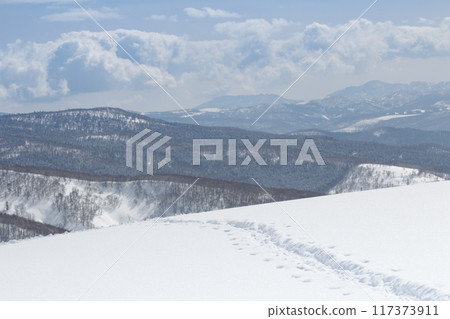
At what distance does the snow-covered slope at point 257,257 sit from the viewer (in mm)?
16094

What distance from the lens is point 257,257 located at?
20.6 m

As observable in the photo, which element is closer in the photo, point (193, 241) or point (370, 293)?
point (370, 293)

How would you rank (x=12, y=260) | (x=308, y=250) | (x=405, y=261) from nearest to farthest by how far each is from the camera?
(x=405, y=261) < (x=308, y=250) < (x=12, y=260)

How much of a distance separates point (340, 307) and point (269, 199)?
576 ft

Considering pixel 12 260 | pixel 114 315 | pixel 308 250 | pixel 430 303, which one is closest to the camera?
pixel 430 303

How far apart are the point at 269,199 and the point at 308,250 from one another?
169m

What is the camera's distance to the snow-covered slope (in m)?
16.1

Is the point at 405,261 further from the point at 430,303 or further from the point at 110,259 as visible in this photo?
the point at 110,259

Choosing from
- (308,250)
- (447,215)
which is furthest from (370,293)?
(447,215)

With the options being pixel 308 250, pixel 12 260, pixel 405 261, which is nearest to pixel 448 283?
pixel 405 261

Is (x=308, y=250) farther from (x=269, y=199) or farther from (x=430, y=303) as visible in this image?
(x=269, y=199)

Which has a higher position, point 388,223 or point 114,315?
point 388,223

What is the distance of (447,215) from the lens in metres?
25.0

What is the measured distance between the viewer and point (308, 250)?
20547 mm
